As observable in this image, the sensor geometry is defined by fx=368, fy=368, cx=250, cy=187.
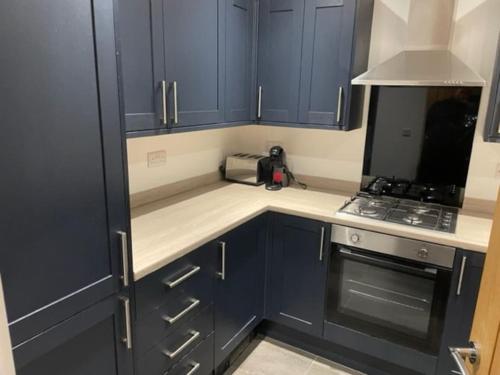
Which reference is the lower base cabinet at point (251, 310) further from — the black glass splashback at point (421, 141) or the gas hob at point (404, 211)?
the black glass splashback at point (421, 141)

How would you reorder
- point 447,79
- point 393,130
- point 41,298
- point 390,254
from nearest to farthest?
1. point 41,298
2. point 447,79
3. point 390,254
4. point 393,130

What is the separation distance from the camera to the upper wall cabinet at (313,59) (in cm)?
203

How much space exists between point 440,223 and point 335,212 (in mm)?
530

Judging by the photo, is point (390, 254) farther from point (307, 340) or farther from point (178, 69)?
point (178, 69)

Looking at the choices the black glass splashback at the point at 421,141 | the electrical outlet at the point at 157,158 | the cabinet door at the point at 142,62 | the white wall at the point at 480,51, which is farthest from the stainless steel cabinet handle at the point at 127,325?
the white wall at the point at 480,51

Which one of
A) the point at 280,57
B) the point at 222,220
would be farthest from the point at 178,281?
the point at 280,57

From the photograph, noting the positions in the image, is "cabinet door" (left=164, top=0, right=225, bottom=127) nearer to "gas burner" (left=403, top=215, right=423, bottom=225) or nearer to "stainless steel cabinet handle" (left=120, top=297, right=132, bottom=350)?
"stainless steel cabinet handle" (left=120, top=297, right=132, bottom=350)

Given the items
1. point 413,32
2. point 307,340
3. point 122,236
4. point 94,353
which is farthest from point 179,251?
point 413,32

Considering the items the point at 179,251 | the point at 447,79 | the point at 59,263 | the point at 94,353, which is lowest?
the point at 94,353

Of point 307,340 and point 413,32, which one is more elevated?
point 413,32

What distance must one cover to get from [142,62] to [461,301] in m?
1.79

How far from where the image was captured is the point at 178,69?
1.69m

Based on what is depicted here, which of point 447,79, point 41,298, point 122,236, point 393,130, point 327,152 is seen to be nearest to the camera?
point 41,298

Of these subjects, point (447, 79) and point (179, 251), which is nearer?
point (179, 251)
